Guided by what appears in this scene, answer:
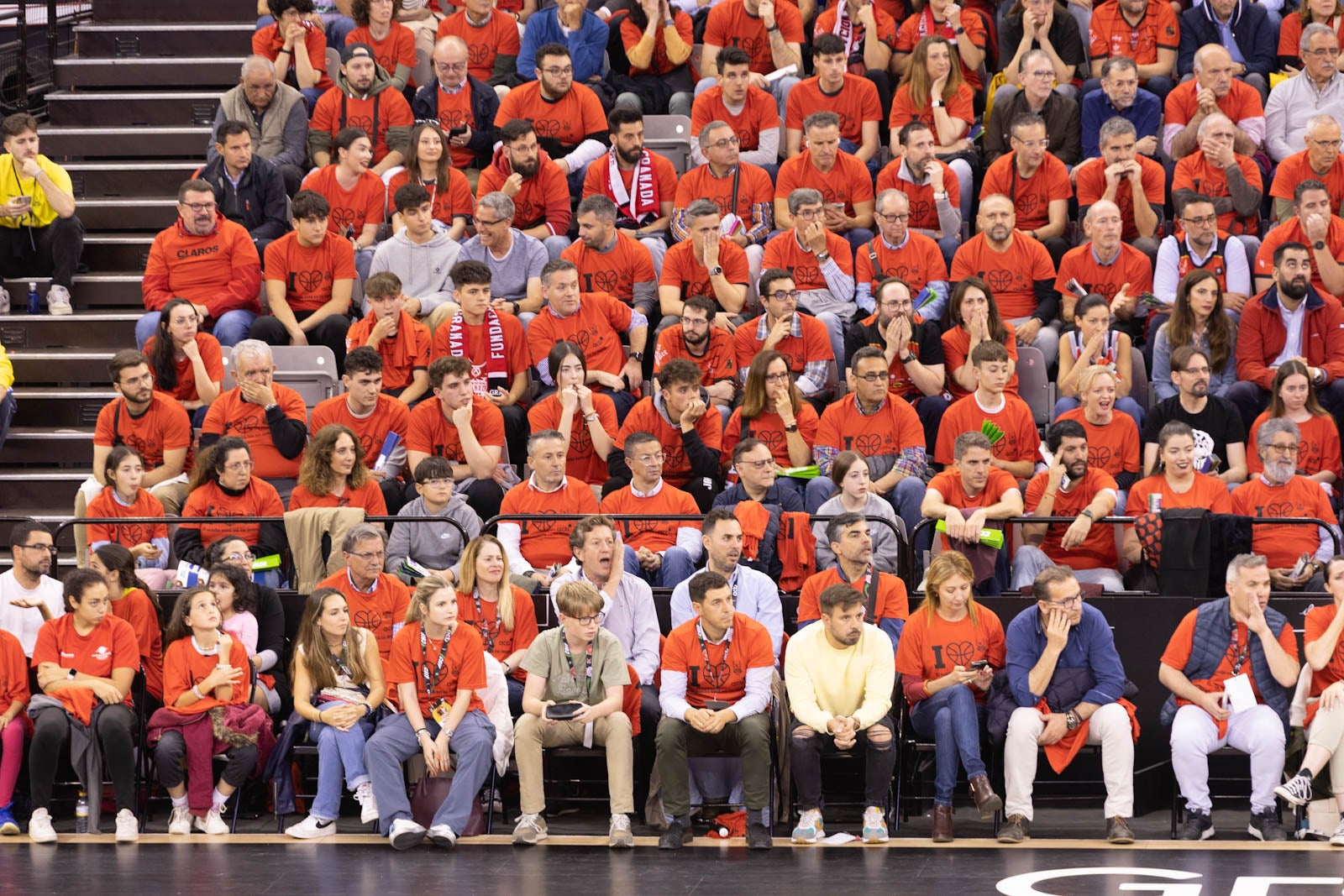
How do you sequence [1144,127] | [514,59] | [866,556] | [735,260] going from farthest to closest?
[514,59] < [1144,127] < [735,260] < [866,556]

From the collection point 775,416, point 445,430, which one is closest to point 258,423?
point 445,430

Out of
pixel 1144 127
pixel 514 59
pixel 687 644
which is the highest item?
pixel 514 59

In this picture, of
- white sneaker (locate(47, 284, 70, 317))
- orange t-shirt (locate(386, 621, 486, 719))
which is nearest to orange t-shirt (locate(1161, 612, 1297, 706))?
orange t-shirt (locate(386, 621, 486, 719))

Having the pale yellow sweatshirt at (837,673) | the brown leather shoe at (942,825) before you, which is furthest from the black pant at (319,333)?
the brown leather shoe at (942,825)

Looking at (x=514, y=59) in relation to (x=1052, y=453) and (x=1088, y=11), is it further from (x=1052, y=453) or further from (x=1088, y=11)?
(x=1052, y=453)

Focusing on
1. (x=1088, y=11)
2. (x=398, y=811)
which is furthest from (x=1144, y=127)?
(x=398, y=811)

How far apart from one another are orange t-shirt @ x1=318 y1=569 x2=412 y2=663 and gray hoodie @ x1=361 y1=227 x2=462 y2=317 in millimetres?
2658

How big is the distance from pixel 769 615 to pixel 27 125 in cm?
614

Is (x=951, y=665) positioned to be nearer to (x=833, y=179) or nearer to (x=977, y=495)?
(x=977, y=495)

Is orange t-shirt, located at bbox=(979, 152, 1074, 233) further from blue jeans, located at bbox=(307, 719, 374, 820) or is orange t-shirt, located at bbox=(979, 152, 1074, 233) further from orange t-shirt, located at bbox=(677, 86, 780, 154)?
blue jeans, located at bbox=(307, 719, 374, 820)

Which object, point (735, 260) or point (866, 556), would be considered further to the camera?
point (735, 260)

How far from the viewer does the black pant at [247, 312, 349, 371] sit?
11.5 m

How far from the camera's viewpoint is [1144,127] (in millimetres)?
12469

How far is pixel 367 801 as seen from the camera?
29.2 ft
